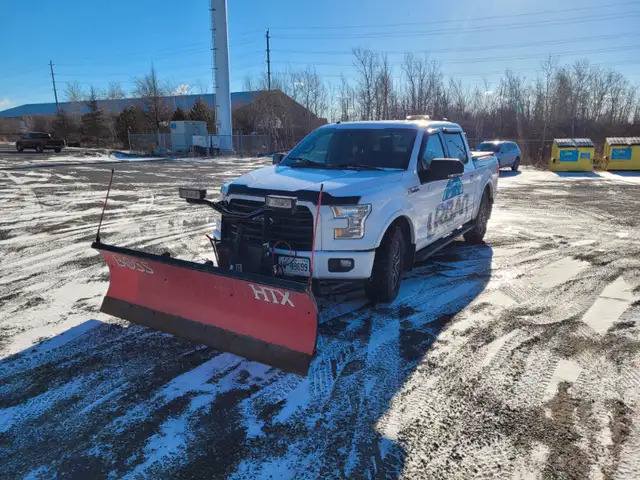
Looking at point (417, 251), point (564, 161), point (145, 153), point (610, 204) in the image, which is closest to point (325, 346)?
point (417, 251)

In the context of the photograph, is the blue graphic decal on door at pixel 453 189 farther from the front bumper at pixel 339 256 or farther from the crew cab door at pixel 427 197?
the front bumper at pixel 339 256

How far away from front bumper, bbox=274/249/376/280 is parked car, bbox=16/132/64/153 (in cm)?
4170

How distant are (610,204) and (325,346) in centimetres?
1163

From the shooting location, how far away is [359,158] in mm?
5500

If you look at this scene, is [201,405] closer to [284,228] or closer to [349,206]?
[284,228]

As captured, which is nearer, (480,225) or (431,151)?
(431,151)

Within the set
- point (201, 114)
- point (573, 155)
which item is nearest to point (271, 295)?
point (573, 155)

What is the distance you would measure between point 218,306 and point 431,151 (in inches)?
133

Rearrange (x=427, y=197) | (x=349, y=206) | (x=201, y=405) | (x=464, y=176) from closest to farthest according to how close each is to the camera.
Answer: (x=201, y=405), (x=349, y=206), (x=427, y=197), (x=464, y=176)

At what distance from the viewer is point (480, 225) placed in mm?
7832

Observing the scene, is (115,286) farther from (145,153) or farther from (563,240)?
(145,153)

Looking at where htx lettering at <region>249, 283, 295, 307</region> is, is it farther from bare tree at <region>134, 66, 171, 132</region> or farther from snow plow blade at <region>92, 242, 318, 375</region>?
bare tree at <region>134, 66, 171, 132</region>

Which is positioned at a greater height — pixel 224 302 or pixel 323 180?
pixel 323 180

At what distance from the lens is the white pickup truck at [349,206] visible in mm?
4266
